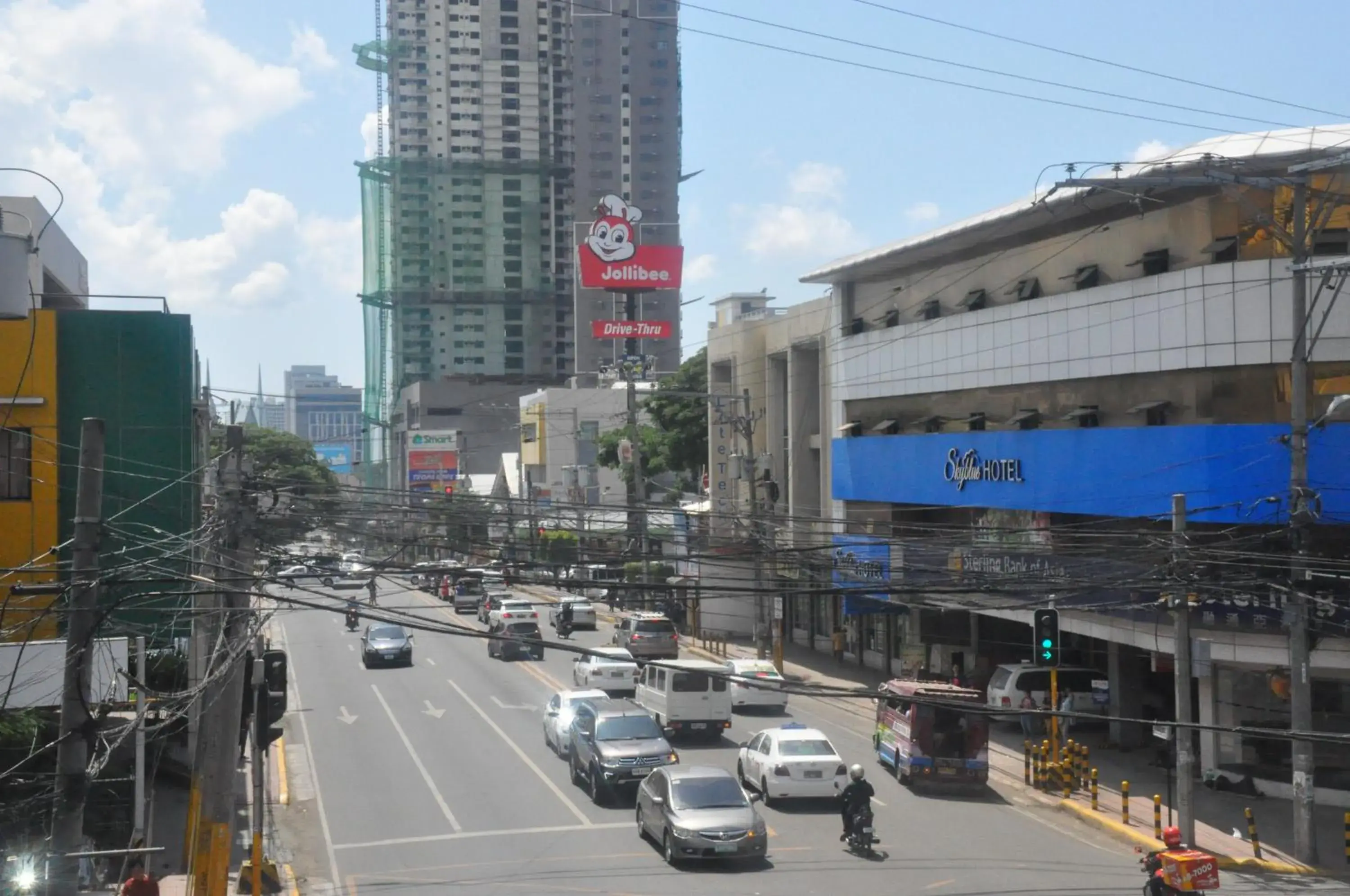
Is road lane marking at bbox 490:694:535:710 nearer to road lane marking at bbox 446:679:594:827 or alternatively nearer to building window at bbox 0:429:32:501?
road lane marking at bbox 446:679:594:827

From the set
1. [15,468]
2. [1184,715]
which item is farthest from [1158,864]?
[15,468]

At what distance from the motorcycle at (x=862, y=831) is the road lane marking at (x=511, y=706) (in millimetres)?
16811

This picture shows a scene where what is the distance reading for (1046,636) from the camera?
2155 cm

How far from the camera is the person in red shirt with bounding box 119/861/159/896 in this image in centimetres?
1419

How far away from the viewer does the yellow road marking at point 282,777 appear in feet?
83.1

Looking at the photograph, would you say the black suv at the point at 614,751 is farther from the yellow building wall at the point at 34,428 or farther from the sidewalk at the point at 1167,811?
the yellow building wall at the point at 34,428

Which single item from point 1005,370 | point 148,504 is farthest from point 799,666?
point 148,504

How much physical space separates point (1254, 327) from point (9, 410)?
71.3 ft

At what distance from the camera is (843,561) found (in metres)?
22.8

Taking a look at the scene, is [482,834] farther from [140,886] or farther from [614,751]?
[140,886]

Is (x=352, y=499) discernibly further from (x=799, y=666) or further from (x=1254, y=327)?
(x=799, y=666)

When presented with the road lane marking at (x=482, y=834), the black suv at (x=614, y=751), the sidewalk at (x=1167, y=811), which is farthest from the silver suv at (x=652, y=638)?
the road lane marking at (x=482, y=834)

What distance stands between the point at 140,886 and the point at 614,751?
11.3 metres

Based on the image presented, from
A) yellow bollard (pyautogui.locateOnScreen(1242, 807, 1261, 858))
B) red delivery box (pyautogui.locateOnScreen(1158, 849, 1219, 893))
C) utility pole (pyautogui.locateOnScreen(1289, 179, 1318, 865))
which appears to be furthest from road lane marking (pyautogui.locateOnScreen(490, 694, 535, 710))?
red delivery box (pyautogui.locateOnScreen(1158, 849, 1219, 893))
